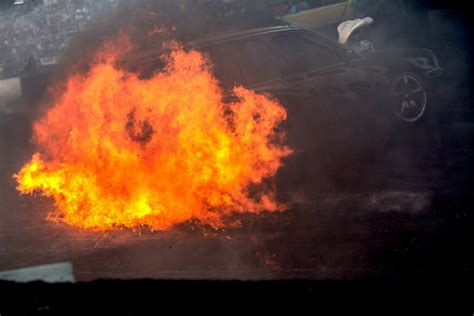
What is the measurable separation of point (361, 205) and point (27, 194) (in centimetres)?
560

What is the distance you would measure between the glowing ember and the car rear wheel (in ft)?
10.1

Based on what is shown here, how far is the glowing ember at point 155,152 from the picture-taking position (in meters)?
5.77

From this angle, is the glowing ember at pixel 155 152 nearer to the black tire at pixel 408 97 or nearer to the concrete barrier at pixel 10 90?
the black tire at pixel 408 97

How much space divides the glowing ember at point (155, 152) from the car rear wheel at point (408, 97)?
307 cm

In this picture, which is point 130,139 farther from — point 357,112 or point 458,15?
point 458,15

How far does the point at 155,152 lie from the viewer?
6.00m

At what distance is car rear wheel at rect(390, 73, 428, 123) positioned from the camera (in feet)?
26.1

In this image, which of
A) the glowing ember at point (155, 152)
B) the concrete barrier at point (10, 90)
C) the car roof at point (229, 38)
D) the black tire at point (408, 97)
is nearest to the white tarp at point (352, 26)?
the black tire at point (408, 97)

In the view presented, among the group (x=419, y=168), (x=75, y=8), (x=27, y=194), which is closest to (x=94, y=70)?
(x=27, y=194)

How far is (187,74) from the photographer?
247 inches

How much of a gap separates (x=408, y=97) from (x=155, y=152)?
5.02m

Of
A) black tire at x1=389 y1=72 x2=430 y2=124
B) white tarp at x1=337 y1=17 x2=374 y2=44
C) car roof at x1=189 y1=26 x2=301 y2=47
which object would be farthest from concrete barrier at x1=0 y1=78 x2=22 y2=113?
black tire at x1=389 y1=72 x2=430 y2=124

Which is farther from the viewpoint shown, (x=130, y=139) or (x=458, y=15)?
(x=458, y=15)

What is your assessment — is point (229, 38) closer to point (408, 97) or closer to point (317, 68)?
point (317, 68)
